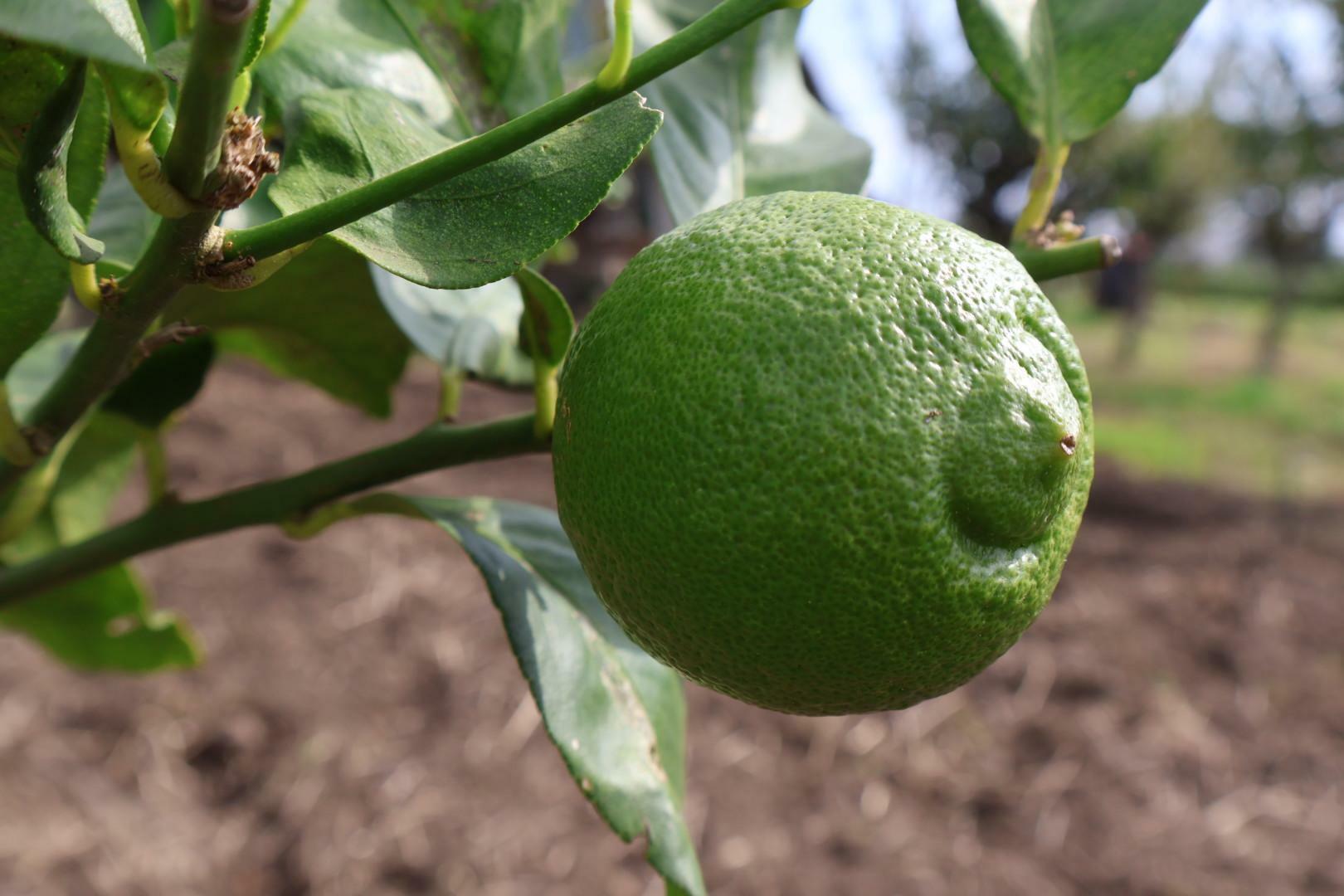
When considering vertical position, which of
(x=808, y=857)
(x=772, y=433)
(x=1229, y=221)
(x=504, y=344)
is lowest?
(x=1229, y=221)

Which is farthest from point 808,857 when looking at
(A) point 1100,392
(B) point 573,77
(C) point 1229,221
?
(C) point 1229,221

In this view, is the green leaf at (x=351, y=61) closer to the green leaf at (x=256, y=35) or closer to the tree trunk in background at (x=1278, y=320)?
the green leaf at (x=256, y=35)

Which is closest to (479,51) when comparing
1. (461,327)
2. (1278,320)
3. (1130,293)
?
(461,327)

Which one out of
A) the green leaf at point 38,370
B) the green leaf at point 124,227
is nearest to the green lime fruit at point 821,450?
the green leaf at point 124,227

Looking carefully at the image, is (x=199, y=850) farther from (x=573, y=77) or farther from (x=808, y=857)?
(x=573, y=77)

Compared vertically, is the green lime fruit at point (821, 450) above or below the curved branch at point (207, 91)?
below

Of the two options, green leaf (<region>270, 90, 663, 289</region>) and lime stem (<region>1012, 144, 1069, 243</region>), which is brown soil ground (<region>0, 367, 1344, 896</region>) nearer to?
lime stem (<region>1012, 144, 1069, 243</region>)
